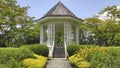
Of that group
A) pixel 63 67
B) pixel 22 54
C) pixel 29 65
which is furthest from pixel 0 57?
pixel 63 67

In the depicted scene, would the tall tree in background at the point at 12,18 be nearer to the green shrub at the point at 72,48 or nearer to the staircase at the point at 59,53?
the staircase at the point at 59,53

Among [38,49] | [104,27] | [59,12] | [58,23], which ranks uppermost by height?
[59,12]

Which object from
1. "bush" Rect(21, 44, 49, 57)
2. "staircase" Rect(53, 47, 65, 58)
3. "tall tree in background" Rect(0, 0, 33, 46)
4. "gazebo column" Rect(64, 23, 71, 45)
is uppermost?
"tall tree in background" Rect(0, 0, 33, 46)

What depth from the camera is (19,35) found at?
34.4 metres

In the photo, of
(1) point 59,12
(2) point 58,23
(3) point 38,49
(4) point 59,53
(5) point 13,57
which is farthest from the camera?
(2) point 58,23

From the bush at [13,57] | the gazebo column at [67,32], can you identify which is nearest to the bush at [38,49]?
the bush at [13,57]

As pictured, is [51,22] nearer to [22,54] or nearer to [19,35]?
[22,54]

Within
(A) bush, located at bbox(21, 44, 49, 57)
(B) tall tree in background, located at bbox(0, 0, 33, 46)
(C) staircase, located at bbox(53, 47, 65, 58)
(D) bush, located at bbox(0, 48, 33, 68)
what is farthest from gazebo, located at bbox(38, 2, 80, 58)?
(D) bush, located at bbox(0, 48, 33, 68)

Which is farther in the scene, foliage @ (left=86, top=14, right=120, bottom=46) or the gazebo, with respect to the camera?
foliage @ (left=86, top=14, right=120, bottom=46)

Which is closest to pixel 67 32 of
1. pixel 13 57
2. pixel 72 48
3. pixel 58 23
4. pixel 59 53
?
pixel 58 23

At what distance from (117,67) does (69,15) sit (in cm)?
1394

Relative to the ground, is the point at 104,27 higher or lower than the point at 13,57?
higher

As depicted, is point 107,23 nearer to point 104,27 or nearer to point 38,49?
point 104,27

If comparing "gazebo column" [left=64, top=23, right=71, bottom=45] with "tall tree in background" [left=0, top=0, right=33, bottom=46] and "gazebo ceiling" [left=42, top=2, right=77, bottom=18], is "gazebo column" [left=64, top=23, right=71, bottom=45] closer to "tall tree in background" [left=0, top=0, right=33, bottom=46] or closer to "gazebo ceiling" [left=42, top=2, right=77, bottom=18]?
"gazebo ceiling" [left=42, top=2, right=77, bottom=18]
